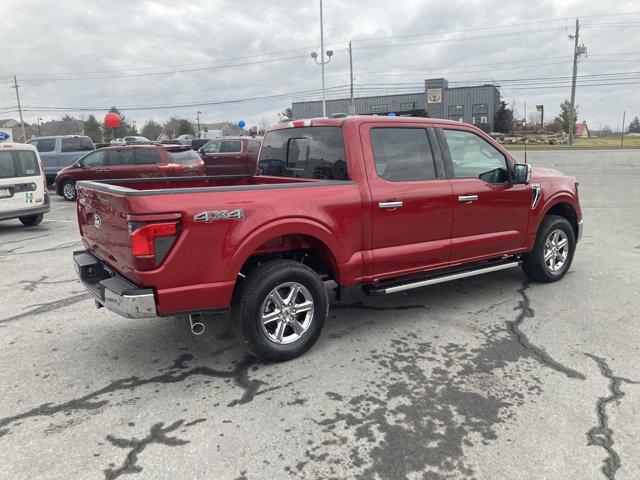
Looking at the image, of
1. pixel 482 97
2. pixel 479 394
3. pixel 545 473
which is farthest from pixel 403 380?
pixel 482 97

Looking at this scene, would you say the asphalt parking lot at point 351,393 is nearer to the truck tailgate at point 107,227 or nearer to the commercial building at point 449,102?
the truck tailgate at point 107,227

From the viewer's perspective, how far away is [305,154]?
4.70m

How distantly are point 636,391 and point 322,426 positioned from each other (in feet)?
7.03

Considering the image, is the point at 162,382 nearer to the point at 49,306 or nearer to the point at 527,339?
the point at 49,306

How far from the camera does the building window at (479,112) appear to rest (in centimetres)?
6850

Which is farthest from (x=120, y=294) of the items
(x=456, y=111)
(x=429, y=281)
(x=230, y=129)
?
(x=230, y=129)

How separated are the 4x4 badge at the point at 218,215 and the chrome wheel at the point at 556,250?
3.80 m

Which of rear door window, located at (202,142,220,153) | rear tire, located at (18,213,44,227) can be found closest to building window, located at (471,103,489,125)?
rear door window, located at (202,142,220,153)

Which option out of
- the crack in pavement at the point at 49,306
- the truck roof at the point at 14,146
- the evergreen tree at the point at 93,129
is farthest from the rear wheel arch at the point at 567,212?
the evergreen tree at the point at 93,129

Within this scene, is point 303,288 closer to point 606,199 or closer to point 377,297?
point 377,297

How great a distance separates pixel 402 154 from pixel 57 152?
54.9ft

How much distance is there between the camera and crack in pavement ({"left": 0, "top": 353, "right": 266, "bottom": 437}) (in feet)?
10.7

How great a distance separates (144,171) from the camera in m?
13.9

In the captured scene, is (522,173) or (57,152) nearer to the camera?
(522,173)
